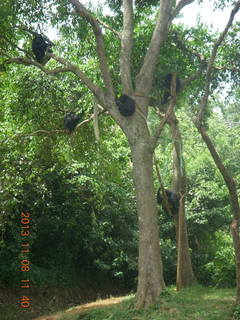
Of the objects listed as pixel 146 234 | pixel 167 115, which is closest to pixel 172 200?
pixel 146 234

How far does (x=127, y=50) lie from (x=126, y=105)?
142 centimetres

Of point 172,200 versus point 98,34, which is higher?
point 98,34

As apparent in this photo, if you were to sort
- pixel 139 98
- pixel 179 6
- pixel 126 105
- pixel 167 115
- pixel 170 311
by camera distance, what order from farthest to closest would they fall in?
pixel 179 6, pixel 139 98, pixel 126 105, pixel 167 115, pixel 170 311

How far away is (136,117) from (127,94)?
0.56m

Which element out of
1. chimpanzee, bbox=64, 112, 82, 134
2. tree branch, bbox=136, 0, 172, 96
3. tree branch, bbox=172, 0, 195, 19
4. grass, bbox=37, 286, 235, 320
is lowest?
grass, bbox=37, 286, 235, 320

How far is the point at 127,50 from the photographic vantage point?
8344 mm

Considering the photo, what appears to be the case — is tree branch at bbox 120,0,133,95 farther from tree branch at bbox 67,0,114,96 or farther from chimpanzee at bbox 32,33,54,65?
chimpanzee at bbox 32,33,54,65

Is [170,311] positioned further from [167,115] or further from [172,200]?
[167,115]

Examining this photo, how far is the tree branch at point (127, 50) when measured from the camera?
8.06 metres

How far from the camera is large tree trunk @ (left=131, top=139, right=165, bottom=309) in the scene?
22.2ft

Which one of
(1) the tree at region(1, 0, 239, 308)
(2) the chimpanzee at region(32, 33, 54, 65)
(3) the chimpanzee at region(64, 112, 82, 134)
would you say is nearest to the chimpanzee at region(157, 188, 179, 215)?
(1) the tree at region(1, 0, 239, 308)

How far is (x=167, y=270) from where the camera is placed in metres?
13.5

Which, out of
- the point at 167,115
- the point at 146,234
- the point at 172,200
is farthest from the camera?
the point at 172,200

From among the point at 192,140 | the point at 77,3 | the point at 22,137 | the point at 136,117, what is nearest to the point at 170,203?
the point at 136,117
